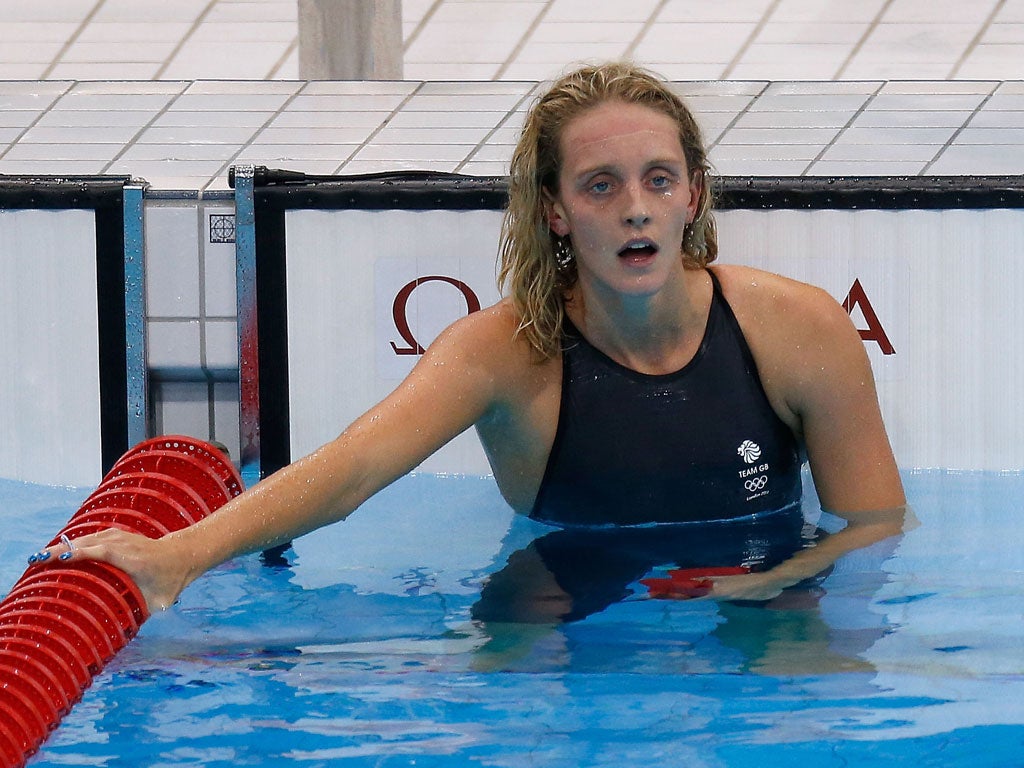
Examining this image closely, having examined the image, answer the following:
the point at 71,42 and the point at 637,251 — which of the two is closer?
the point at 637,251

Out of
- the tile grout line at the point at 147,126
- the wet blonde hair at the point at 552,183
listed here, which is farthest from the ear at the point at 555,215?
the tile grout line at the point at 147,126

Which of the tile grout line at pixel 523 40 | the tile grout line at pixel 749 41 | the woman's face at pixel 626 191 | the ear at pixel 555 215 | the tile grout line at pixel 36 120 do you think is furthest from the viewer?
the tile grout line at pixel 523 40

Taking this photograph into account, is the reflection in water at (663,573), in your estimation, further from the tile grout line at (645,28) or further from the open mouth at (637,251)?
the tile grout line at (645,28)

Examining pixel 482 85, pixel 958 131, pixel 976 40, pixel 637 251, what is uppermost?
pixel 976 40

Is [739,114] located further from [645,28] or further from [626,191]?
[626,191]

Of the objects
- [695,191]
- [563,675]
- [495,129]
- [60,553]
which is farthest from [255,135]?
[563,675]

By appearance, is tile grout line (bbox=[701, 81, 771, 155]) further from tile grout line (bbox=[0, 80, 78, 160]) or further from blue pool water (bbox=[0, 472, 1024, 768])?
tile grout line (bbox=[0, 80, 78, 160])

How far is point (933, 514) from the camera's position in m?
2.56

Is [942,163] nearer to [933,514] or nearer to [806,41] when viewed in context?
[933,514]

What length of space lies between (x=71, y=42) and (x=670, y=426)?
3.68m

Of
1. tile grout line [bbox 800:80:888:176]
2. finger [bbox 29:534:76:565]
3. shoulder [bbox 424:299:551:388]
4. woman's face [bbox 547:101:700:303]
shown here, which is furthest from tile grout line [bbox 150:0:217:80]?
finger [bbox 29:534:76:565]

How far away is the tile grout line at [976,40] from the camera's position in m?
4.68

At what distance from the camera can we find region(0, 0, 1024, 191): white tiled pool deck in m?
3.57

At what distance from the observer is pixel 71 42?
199 inches
